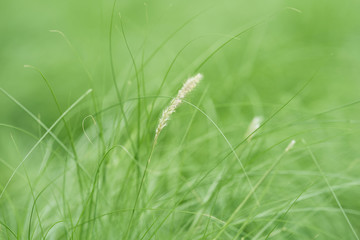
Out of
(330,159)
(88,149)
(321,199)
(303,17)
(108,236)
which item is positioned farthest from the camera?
(303,17)

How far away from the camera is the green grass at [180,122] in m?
1.56

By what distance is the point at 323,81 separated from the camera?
284cm

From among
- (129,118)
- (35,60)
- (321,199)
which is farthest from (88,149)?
(35,60)

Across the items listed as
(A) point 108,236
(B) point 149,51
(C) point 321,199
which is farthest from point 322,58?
(A) point 108,236

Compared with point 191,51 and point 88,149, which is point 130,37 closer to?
point 191,51

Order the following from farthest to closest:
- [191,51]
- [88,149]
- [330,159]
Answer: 1. [191,51]
2. [88,149]
3. [330,159]

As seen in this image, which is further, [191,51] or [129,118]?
[191,51]

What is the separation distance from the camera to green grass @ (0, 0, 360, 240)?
5.11 ft

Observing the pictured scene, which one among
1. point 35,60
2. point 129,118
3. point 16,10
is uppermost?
point 16,10

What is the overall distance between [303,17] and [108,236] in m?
2.53

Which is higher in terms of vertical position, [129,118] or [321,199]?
[129,118]

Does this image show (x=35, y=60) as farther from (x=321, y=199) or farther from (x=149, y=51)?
(x=321, y=199)

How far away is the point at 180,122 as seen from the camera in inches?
96.6

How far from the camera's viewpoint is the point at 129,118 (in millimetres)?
2074
